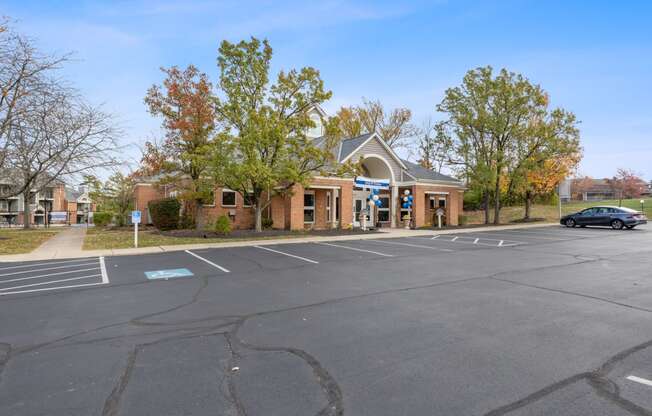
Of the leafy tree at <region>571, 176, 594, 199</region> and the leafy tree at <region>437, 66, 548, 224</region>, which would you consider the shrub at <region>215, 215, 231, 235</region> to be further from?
the leafy tree at <region>571, 176, 594, 199</region>

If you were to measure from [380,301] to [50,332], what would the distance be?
4911 mm

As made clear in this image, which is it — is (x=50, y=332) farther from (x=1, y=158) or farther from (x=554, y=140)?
(x=554, y=140)

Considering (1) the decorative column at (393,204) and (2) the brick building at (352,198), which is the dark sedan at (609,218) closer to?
(2) the brick building at (352,198)

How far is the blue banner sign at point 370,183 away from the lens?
24.1 meters

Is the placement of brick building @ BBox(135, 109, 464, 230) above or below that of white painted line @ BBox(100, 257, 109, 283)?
above

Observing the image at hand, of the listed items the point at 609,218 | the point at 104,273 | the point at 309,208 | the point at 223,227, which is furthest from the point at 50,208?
the point at 609,218

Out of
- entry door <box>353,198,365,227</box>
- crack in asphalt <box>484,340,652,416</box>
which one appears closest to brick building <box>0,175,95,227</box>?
entry door <box>353,198,365,227</box>

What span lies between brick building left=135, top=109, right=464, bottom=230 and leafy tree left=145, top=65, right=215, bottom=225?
8.47ft

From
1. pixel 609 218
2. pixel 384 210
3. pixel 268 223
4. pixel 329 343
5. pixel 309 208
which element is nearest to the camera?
pixel 329 343

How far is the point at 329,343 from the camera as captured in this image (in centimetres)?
438

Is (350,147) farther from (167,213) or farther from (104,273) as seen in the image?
(104,273)

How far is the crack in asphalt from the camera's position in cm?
290

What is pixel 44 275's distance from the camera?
30.5ft

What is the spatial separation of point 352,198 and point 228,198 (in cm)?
828
